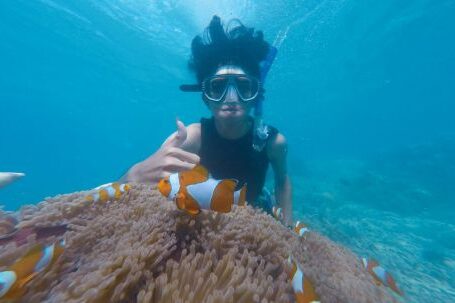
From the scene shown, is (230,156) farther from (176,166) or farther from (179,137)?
(176,166)

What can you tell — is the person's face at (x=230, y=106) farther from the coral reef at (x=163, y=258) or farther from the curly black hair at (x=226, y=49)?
the coral reef at (x=163, y=258)

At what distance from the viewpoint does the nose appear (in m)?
4.55

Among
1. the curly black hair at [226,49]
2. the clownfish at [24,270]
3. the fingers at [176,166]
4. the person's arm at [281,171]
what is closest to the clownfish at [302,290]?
the clownfish at [24,270]

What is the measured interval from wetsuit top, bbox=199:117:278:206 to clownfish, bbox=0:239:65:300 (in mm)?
3927

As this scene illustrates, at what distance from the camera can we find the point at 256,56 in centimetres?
529

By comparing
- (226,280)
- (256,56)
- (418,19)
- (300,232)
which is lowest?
(226,280)

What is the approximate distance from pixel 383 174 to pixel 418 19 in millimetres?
15214

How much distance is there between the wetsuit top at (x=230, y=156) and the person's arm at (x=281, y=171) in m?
0.16

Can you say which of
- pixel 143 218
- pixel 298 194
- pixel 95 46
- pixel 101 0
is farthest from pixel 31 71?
pixel 143 218

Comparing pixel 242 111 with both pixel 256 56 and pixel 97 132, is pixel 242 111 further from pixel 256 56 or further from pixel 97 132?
pixel 97 132

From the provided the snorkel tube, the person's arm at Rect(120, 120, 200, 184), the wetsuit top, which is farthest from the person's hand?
the snorkel tube

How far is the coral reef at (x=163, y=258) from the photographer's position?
1389mm

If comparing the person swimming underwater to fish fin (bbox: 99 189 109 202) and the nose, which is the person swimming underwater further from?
fish fin (bbox: 99 189 109 202)

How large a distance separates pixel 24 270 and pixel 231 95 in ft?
12.2
